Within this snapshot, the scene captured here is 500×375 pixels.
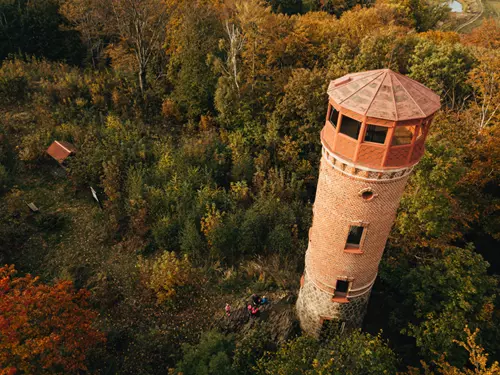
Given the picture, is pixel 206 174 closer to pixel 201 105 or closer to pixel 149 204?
pixel 149 204

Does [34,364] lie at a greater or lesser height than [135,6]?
lesser

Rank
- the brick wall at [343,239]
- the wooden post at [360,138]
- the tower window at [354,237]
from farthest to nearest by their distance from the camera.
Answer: the tower window at [354,237], the brick wall at [343,239], the wooden post at [360,138]

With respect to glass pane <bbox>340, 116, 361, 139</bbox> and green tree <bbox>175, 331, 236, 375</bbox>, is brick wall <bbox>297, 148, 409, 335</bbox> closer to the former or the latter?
glass pane <bbox>340, 116, 361, 139</bbox>

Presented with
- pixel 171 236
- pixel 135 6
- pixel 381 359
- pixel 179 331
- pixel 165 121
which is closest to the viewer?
pixel 381 359

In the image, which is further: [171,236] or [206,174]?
[206,174]

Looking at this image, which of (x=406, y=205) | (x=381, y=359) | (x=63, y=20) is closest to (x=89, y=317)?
(x=381, y=359)

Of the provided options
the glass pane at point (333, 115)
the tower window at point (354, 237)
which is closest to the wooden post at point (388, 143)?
the glass pane at point (333, 115)

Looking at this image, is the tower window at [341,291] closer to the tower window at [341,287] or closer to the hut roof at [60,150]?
the tower window at [341,287]
